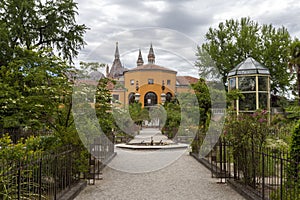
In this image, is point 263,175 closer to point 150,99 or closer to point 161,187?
point 161,187

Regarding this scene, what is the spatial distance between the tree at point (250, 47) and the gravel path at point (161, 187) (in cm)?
2706

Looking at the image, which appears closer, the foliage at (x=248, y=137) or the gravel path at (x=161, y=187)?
the gravel path at (x=161, y=187)

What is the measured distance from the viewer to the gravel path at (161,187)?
6.94 meters

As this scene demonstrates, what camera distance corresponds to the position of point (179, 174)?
382 inches

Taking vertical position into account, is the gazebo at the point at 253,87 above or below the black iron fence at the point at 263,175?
above

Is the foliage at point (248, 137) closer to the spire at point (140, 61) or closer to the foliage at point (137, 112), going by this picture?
the spire at point (140, 61)

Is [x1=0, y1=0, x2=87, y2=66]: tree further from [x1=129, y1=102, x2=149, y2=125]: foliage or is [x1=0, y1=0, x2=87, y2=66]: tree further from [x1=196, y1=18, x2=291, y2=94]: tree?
[x1=196, y1=18, x2=291, y2=94]: tree

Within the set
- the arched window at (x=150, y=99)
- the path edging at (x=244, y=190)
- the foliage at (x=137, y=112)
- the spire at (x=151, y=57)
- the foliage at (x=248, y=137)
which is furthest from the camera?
the arched window at (x=150, y=99)

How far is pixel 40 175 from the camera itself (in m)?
4.96

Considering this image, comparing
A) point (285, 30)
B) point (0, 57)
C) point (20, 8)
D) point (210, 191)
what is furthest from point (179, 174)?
point (285, 30)

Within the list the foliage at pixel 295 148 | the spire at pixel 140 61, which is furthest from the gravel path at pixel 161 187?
the spire at pixel 140 61

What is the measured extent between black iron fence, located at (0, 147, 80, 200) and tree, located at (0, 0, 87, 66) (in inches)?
608

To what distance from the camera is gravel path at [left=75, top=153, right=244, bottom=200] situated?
273 inches

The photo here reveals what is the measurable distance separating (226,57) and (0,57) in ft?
87.9
